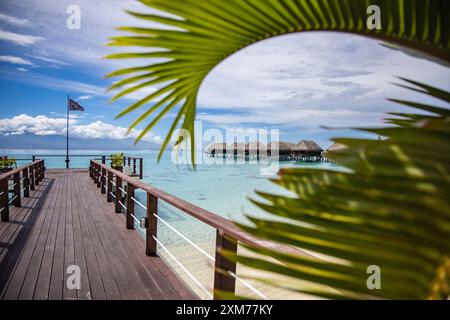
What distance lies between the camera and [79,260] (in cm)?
294

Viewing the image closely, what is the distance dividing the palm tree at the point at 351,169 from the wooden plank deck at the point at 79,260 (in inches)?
82.4

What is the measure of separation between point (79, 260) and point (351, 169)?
3.25m

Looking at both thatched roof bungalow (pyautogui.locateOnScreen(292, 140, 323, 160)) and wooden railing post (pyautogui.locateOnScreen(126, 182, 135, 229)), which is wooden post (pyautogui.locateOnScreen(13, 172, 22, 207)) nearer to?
wooden railing post (pyautogui.locateOnScreen(126, 182, 135, 229))

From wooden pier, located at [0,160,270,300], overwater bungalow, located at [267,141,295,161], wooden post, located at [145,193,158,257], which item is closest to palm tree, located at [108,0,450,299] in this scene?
wooden pier, located at [0,160,270,300]

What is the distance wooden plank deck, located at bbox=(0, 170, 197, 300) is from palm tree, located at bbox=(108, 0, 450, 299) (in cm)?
209

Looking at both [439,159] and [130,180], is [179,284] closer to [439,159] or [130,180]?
[130,180]

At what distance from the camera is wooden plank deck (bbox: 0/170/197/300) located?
2275 millimetres

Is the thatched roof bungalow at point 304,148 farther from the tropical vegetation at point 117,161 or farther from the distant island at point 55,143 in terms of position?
the distant island at point 55,143

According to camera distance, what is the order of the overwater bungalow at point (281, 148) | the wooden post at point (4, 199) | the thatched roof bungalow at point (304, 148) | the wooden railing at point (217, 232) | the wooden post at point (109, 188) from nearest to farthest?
the wooden railing at point (217, 232), the wooden post at point (4, 199), the wooden post at point (109, 188), the overwater bungalow at point (281, 148), the thatched roof bungalow at point (304, 148)

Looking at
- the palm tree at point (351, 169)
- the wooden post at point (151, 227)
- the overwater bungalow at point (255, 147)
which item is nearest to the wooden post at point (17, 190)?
the wooden post at point (151, 227)

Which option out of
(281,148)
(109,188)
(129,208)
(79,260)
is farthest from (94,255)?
(281,148)

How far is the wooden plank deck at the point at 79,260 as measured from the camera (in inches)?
89.6

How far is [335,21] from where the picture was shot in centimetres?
46

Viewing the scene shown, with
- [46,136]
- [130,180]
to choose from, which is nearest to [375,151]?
[130,180]
